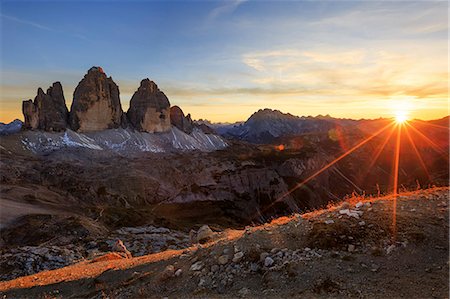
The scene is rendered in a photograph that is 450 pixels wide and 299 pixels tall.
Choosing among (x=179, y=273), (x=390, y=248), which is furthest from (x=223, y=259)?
(x=390, y=248)

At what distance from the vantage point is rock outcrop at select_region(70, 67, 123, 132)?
15712 centimetres

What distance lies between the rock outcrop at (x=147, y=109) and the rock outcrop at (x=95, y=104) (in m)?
12.9

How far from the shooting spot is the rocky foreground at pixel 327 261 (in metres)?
9.02

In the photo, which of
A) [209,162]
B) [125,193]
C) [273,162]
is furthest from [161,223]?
[273,162]

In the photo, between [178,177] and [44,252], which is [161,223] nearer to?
[44,252]

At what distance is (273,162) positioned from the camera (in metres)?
154

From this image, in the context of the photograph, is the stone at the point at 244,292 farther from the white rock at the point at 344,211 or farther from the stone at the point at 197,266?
the white rock at the point at 344,211

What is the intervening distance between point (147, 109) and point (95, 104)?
28650 mm

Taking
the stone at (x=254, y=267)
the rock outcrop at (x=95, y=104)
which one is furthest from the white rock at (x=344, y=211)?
the rock outcrop at (x=95, y=104)

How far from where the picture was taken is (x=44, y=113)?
147000 millimetres

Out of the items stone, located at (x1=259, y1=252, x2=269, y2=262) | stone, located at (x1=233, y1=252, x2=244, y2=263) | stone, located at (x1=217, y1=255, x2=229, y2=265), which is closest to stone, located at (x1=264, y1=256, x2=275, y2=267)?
stone, located at (x1=259, y1=252, x2=269, y2=262)

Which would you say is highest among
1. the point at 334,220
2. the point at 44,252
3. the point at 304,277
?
the point at 334,220

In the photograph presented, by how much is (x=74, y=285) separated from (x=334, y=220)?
429 inches

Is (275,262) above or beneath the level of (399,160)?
above
